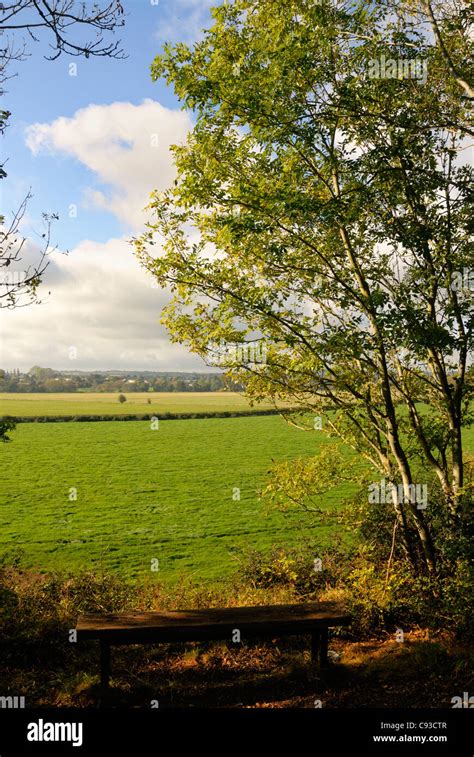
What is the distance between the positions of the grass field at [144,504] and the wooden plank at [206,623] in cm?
355

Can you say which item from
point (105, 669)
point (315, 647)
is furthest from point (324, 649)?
point (105, 669)

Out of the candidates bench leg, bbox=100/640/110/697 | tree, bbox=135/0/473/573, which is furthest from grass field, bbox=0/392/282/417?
bench leg, bbox=100/640/110/697

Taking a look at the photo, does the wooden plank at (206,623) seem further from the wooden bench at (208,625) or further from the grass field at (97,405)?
the grass field at (97,405)

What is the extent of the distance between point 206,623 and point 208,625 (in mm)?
53

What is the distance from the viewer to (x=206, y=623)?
5816mm

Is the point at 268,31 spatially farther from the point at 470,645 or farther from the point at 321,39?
the point at 470,645

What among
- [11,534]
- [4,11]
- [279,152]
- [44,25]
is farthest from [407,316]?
[11,534]

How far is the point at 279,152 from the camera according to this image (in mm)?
7164

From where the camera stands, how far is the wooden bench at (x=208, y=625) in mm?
5574

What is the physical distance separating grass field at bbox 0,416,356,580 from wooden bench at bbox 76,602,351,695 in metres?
3.56

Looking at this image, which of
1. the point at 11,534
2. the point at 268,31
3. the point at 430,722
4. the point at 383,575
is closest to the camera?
the point at 430,722

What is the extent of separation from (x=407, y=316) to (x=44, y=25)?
517 centimetres

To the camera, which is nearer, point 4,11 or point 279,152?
point 4,11

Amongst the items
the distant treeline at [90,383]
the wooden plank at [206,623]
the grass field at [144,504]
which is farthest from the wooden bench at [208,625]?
the distant treeline at [90,383]
